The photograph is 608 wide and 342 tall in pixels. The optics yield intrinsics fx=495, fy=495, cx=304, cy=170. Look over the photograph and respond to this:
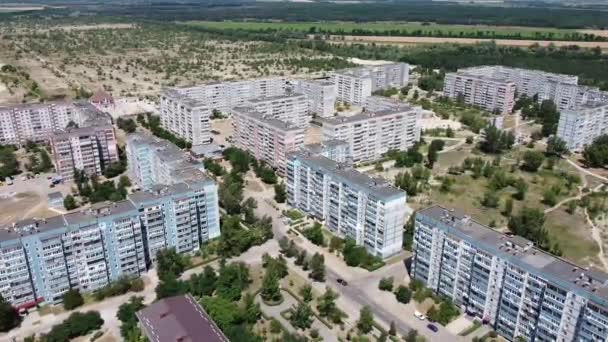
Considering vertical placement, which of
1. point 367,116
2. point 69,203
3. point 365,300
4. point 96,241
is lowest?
point 365,300

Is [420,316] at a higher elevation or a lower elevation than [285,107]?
lower

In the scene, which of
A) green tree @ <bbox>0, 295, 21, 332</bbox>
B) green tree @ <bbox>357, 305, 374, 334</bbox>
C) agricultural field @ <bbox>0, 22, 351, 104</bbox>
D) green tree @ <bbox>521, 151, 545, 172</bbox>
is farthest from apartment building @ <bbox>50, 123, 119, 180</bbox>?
green tree @ <bbox>521, 151, 545, 172</bbox>

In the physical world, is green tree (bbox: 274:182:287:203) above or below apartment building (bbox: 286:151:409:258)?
below

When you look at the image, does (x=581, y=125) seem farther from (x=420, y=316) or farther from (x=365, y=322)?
(x=365, y=322)

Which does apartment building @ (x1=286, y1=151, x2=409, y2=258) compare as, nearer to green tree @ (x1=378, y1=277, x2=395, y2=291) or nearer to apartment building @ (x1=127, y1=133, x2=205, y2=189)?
green tree @ (x1=378, y1=277, x2=395, y2=291)

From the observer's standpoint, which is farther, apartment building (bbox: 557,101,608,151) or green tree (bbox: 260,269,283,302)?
apartment building (bbox: 557,101,608,151)

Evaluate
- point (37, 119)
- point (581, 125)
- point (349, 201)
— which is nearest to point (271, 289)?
point (349, 201)

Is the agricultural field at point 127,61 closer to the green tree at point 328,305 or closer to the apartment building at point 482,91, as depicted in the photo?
the apartment building at point 482,91
